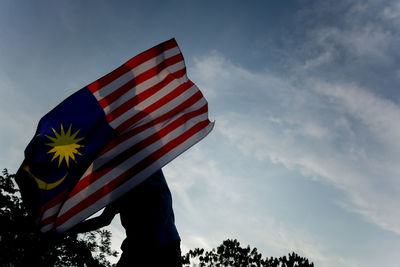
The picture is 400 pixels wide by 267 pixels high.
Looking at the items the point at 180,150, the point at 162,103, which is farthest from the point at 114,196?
the point at 162,103

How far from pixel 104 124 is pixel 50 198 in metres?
0.93

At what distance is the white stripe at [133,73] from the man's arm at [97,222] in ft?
4.32

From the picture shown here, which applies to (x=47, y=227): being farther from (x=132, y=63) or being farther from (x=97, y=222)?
(x=132, y=63)

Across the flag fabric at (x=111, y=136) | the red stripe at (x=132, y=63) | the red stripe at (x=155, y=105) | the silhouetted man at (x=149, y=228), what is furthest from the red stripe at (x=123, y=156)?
the red stripe at (x=132, y=63)

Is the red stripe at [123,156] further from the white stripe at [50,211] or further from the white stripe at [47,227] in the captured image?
the white stripe at [47,227]

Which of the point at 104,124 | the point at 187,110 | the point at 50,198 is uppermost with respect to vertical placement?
the point at 187,110

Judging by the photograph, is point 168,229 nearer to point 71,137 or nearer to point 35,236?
point 35,236

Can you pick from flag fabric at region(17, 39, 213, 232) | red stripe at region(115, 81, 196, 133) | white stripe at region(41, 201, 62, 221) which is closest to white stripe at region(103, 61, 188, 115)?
flag fabric at region(17, 39, 213, 232)

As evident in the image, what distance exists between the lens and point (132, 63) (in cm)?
334

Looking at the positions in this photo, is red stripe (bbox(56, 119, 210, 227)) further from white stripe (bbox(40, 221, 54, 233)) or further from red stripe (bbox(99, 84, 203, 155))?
red stripe (bbox(99, 84, 203, 155))

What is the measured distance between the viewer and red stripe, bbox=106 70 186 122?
10.3 feet

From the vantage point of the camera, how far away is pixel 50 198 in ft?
8.65

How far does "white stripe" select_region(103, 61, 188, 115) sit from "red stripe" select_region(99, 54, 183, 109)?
3 centimetres

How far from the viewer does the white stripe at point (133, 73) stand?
Answer: 3.17 m
